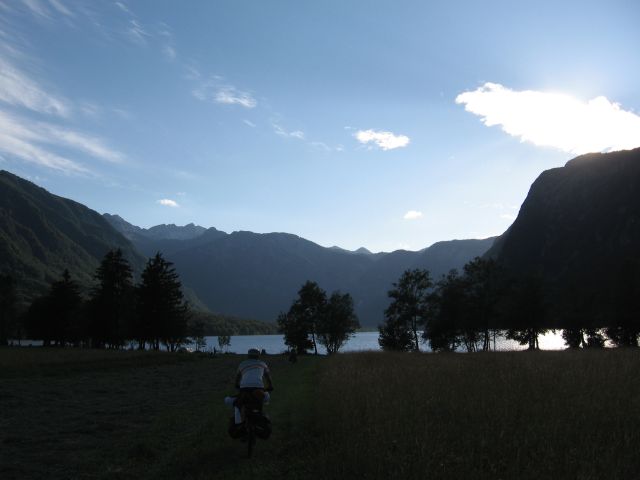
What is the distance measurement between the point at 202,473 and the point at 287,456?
6.04 feet

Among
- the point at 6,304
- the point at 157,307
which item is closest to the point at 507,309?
the point at 157,307

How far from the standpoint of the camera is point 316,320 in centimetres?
10638

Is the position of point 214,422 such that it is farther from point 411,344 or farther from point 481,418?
point 411,344

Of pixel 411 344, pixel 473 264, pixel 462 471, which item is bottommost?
pixel 411 344

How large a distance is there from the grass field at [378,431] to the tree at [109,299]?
2264 inches

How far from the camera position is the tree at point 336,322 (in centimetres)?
10662

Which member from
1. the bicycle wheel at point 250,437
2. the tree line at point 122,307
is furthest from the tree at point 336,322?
the bicycle wheel at point 250,437

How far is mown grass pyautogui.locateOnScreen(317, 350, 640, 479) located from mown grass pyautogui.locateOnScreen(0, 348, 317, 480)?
155 cm

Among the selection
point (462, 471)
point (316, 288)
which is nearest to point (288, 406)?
point (462, 471)

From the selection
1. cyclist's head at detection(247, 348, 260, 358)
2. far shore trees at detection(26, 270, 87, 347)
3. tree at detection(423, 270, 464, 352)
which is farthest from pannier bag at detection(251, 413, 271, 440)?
far shore trees at detection(26, 270, 87, 347)

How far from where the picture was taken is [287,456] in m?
10.2

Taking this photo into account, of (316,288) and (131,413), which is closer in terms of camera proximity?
(131,413)

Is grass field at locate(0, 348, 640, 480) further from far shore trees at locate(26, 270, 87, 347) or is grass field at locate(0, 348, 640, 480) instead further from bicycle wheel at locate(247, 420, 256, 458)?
far shore trees at locate(26, 270, 87, 347)

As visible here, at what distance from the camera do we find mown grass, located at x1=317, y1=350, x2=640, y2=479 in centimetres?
761
